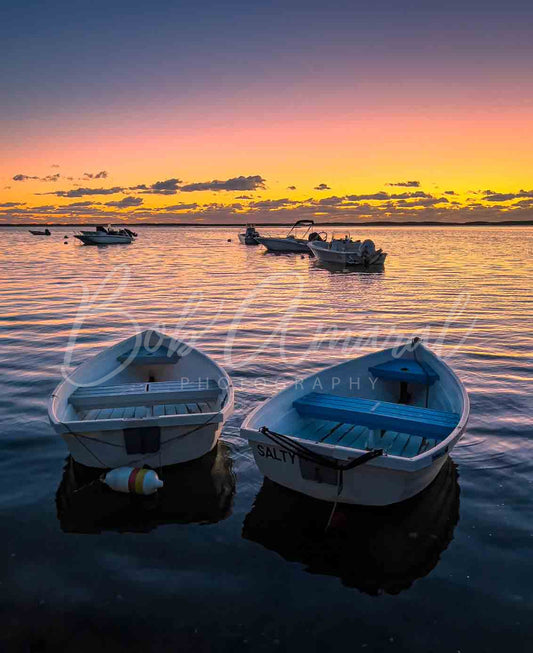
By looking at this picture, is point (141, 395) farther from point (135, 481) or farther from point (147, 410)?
point (135, 481)

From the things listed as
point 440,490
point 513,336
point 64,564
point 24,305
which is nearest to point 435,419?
point 440,490

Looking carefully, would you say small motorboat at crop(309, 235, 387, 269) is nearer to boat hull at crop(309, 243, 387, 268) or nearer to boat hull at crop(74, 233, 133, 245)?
boat hull at crop(309, 243, 387, 268)

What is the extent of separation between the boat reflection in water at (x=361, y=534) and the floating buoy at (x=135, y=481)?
1.27m

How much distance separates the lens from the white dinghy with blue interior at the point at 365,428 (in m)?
6.19

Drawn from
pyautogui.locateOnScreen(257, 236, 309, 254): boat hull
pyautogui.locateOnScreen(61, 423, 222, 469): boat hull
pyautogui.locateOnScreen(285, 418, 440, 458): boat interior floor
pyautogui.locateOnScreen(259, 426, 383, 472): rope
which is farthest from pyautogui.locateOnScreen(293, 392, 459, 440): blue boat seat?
pyautogui.locateOnScreen(257, 236, 309, 254): boat hull

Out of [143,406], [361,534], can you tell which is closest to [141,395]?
[143,406]

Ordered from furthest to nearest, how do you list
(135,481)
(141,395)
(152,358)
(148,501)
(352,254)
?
(352,254), (152,358), (141,395), (148,501), (135,481)

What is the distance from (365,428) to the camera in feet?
25.6

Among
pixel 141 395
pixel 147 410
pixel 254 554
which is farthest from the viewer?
pixel 147 410

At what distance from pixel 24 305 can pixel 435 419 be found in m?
21.1

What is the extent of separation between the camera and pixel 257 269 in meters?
45.5

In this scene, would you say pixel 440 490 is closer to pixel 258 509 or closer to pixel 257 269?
pixel 258 509

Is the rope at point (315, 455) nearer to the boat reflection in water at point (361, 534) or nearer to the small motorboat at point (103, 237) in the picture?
the boat reflection in water at point (361, 534)

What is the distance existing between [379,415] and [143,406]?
3704 mm
